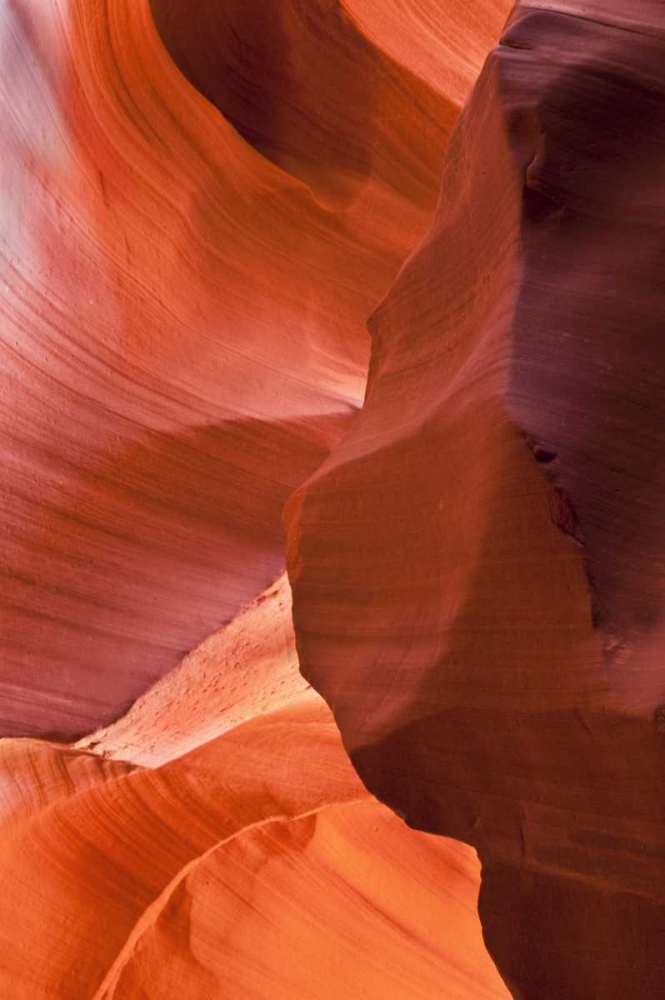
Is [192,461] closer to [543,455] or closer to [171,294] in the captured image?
[171,294]

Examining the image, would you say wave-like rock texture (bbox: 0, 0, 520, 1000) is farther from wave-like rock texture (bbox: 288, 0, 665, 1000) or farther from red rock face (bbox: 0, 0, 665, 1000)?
wave-like rock texture (bbox: 288, 0, 665, 1000)

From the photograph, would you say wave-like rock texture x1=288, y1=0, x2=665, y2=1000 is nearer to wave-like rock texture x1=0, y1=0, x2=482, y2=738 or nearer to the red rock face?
the red rock face

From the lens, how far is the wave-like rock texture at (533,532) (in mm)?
935

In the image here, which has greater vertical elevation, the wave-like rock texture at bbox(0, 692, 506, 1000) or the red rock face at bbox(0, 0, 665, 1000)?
the red rock face at bbox(0, 0, 665, 1000)

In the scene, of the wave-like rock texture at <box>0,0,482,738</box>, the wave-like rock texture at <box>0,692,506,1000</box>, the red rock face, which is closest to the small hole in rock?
the red rock face

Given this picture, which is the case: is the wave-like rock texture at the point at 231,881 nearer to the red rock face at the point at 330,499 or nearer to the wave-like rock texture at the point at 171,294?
the red rock face at the point at 330,499

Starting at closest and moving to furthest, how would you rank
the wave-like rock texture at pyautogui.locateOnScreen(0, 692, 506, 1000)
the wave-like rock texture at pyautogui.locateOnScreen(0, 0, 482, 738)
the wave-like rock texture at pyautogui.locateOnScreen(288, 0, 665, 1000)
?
1. the wave-like rock texture at pyautogui.locateOnScreen(288, 0, 665, 1000)
2. the wave-like rock texture at pyautogui.locateOnScreen(0, 0, 482, 738)
3. the wave-like rock texture at pyautogui.locateOnScreen(0, 692, 506, 1000)

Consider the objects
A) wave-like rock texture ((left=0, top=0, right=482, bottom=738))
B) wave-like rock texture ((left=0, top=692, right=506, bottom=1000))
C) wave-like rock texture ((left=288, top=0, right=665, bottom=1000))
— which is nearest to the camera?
wave-like rock texture ((left=288, top=0, right=665, bottom=1000))

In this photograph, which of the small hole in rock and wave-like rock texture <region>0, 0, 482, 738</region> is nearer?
the small hole in rock

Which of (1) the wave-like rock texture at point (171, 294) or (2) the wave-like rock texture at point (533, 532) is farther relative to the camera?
(1) the wave-like rock texture at point (171, 294)

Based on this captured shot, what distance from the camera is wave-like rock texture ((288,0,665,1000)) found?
36.8 inches

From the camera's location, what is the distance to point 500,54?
1.21 m

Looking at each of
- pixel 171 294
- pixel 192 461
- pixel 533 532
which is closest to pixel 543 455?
pixel 533 532

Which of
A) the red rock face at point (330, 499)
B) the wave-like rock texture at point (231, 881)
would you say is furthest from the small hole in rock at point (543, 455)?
the wave-like rock texture at point (231, 881)
